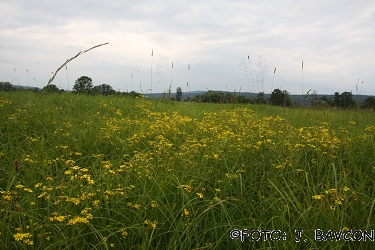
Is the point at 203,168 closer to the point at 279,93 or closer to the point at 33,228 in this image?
the point at 33,228

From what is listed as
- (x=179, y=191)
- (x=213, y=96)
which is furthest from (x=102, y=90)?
(x=179, y=191)

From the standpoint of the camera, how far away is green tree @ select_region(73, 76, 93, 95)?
24.3ft

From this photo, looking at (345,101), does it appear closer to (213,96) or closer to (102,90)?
(213,96)

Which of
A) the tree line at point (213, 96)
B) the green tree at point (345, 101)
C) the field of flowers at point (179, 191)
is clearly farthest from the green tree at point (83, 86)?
the green tree at point (345, 101)

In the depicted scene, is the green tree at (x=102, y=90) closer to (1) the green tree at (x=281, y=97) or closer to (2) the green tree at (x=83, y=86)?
(2) the green tree at (x=83, y=86)

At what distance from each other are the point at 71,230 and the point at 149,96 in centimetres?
573

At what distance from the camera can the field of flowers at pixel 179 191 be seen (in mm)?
1597

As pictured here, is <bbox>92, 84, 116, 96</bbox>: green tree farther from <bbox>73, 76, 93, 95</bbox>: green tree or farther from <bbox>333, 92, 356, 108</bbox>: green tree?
<bbox>333, 92, 356, 108</bbox>: green tree

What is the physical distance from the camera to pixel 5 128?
3.58 meters

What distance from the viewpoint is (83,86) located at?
7.62 metres

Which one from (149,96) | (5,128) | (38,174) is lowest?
(38,174)

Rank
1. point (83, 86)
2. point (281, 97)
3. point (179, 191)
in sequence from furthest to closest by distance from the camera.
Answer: point (83, 86), point (281, 97), point (179, 191)

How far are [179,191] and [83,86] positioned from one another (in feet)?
20.8

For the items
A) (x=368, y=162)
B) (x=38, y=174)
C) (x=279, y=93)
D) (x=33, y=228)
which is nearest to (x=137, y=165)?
(x=38, y=174)
